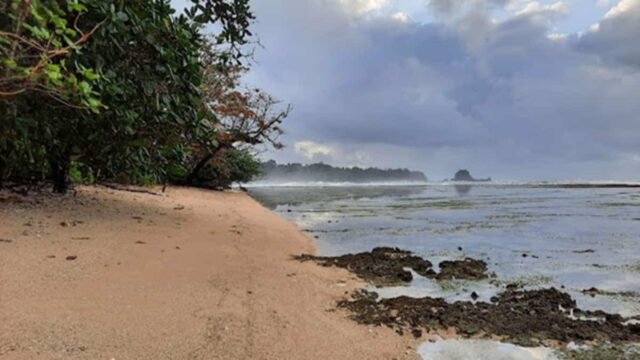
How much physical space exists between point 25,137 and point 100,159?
3203mm

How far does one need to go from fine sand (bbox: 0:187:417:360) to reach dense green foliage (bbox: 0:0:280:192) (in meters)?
1.34

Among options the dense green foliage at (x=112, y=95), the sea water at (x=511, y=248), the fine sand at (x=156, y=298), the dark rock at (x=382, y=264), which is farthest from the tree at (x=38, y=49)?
the dark rock at (x=382, y=264)

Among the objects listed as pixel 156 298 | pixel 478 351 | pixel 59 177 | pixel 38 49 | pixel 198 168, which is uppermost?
pixel 38 49

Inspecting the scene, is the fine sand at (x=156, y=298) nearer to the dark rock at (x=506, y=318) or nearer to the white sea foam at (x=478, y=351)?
the white sea foam at (x=478, y=351)

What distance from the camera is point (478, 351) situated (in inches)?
144

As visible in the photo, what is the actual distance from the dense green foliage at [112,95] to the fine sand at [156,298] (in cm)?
134

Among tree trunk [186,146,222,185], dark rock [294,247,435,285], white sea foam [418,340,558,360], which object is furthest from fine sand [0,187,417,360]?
tree trunk [186,146,222,185]

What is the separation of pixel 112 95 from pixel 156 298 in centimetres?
296

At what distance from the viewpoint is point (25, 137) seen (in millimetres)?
5652

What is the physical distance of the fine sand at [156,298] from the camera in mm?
3150

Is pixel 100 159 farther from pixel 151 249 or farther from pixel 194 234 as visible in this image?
pixel 151 249

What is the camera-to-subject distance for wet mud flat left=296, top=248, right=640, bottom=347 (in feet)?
13.0

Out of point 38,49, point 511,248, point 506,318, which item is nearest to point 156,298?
point 38,49

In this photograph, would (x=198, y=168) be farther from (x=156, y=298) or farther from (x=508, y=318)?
(x=508, y=318)
